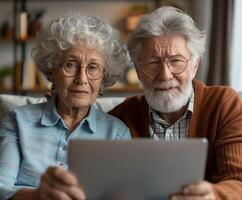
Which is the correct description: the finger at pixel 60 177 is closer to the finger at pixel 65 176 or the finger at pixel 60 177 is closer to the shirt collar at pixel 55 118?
the finger at pixel 65 176

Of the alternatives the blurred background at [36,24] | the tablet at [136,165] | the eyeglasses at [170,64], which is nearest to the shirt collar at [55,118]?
the eyeglasses at [170,64]

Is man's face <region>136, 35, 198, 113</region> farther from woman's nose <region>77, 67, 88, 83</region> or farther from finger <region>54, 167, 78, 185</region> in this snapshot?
finger <region>54, 167, 78, 185</region>

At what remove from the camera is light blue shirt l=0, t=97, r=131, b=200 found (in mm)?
1579

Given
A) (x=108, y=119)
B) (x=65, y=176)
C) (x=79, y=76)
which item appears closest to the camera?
(x=65, y=176)

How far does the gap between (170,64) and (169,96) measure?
0.12 metres

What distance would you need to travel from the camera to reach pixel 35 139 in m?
1.62

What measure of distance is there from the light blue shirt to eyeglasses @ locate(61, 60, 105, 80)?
0.15m

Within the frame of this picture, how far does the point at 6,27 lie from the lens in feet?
14.3

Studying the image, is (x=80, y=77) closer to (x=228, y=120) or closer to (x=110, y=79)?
(x=110, y=79)

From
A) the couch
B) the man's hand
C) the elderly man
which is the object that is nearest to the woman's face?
the elderly man

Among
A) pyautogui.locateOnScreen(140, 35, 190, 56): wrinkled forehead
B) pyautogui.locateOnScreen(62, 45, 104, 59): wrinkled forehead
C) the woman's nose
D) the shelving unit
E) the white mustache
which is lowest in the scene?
the shelving unit

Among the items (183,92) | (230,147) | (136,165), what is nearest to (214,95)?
(183,92)

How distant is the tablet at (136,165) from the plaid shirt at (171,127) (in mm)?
511

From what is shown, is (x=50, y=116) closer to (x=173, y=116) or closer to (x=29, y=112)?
(x=29, y=112)
